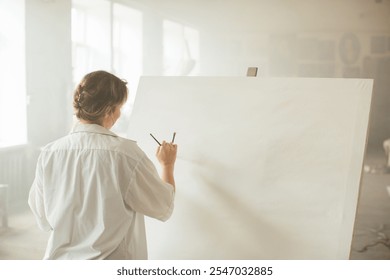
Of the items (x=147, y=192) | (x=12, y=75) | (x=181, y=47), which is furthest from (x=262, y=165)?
(x=12, y=75)

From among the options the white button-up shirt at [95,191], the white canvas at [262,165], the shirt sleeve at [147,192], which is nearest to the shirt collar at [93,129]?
the white button-up shirt at [95,191]

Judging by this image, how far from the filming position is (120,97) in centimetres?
117

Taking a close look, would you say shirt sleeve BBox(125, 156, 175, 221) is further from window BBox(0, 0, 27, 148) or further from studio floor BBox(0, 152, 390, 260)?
window BBox(0, 0, 27, 148)

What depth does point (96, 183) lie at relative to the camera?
1.12 m

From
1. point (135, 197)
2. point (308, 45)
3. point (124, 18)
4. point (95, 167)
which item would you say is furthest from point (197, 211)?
point (124, 18)

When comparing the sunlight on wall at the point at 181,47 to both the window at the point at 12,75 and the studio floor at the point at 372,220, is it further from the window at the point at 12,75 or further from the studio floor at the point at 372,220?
the studio floor at the point at 372,220

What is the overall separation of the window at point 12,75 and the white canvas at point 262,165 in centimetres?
170

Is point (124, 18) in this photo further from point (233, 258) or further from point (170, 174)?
point (233, 258)

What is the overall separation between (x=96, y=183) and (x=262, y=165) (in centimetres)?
59

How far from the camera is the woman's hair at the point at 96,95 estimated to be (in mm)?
1132

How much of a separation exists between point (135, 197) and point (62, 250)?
27cm

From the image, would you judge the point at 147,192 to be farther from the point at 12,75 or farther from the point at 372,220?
the point at 12,75

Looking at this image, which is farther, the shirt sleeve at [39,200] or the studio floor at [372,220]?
the studio floor at [372,220]

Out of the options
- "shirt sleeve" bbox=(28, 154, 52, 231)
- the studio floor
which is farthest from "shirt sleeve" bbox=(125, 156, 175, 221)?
the studio floor
